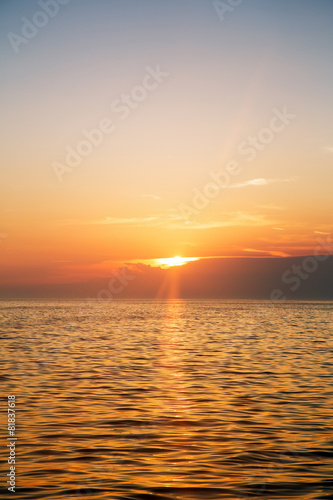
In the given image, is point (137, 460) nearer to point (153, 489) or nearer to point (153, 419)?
point (153, 489)

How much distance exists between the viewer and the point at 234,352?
39062 millimetres

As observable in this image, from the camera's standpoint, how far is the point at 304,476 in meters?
12.9

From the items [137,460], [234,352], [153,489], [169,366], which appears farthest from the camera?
[234,352]

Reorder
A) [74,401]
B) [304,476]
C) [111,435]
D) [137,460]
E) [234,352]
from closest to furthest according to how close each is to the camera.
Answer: [304,476] → [137,460] → [111,435] → [74,401] → [234,352]

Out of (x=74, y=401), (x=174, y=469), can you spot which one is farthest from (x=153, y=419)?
(x=174, y=469)

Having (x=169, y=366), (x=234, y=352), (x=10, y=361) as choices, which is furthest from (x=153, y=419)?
(x=234, y=352)

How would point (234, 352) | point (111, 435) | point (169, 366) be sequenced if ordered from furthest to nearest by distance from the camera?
point (234, 352)
point (169, 366)
point (111, 435)

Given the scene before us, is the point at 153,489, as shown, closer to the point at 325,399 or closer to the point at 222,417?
the point at 222,417

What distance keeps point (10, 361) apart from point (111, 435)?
1843cm

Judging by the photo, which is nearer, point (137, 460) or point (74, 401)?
point (137, 460)

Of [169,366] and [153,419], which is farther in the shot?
[169,366]

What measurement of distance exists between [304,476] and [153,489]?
3.62 m

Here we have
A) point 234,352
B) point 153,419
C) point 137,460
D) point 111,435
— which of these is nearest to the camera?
point 137,460

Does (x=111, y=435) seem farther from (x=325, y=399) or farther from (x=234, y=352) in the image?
(x=234, y=352)
